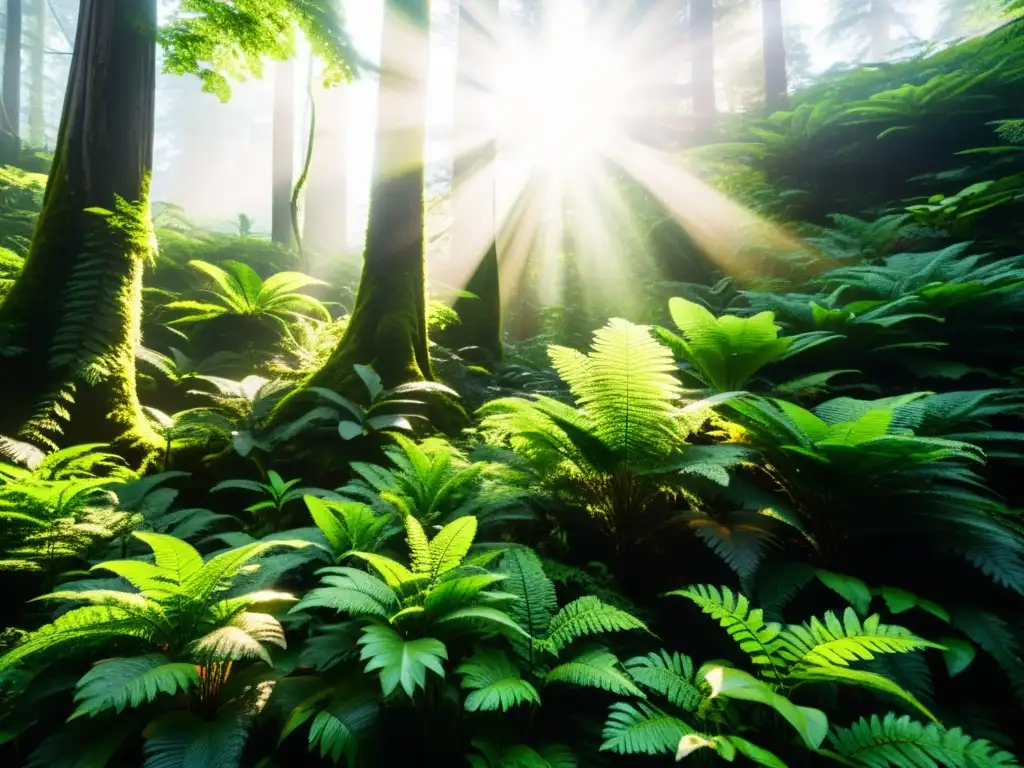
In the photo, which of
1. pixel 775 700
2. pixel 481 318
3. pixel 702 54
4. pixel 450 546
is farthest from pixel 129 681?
pixel 702 54

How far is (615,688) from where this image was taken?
1.41m

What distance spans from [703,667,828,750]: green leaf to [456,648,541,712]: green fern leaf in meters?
0.48

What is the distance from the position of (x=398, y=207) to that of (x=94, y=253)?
217 centimetres

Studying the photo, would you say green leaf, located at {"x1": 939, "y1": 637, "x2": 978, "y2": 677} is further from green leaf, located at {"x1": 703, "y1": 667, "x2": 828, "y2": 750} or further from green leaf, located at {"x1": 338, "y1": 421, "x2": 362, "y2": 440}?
green leaf, located at {"x1": 338, "y1": 421, "x2": 362, "y2": 440}

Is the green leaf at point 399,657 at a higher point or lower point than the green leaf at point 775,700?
higher

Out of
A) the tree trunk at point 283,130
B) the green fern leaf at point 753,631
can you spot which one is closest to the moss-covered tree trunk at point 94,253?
the green fern leaf at point 753,631

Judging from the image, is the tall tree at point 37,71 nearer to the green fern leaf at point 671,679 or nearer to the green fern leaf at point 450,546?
the green fern leaf at point 450,546

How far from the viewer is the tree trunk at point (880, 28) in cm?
2942

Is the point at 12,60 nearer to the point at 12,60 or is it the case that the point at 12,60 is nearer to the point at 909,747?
the point at 12,60

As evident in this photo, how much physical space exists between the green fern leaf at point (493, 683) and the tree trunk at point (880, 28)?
3964cm

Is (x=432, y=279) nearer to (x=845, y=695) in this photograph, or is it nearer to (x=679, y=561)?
(x=679, y=561)

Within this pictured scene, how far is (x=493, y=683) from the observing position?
1.46 m

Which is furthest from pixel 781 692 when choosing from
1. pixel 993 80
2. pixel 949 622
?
pixel 993 80

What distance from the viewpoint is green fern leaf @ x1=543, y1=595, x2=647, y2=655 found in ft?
5.30
